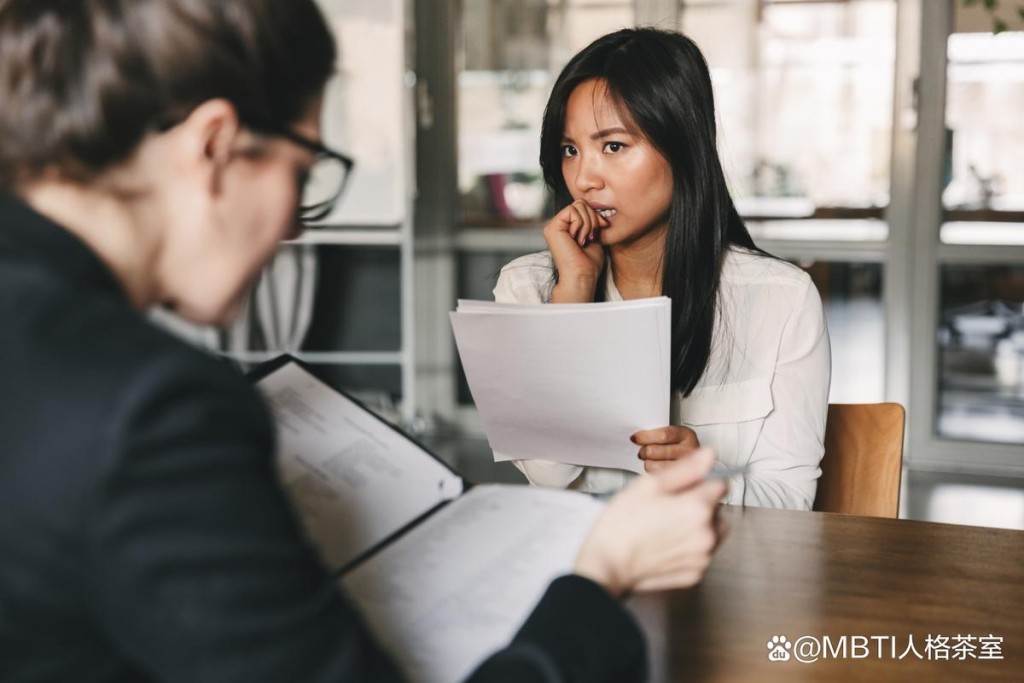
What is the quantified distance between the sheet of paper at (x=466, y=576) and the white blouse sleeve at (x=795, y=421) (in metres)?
0.60

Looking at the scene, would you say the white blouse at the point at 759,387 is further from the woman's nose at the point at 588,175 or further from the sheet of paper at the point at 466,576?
the sheet of paper at the point at 466,576

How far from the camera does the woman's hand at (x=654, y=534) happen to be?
719 millimetres

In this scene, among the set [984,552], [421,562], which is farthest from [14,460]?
[984,552]

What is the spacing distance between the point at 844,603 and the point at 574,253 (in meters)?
0.79

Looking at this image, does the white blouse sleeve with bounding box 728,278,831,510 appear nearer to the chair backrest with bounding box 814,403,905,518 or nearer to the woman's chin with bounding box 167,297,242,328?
the chair backrest with bounding box 814,403,905,518

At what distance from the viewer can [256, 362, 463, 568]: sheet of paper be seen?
2.96 feet

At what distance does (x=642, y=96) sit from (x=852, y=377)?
2.78 m

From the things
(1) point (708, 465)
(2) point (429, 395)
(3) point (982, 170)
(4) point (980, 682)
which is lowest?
(2) point (429, 395)

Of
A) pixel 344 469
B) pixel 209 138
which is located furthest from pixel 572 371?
pixel 209 138

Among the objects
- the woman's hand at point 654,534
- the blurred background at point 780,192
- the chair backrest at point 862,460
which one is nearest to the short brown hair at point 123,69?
the woman's hand at point 654,534

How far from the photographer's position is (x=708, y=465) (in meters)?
0.73

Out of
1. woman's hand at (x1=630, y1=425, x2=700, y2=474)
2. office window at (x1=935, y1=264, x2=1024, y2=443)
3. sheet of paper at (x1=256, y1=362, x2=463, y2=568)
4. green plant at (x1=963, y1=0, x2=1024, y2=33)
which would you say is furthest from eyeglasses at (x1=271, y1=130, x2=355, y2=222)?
office window at (x1=935, y1=264, x2=1024, y2=443)

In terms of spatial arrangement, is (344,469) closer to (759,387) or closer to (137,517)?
(137,517)

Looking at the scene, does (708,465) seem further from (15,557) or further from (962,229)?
(962,229)
